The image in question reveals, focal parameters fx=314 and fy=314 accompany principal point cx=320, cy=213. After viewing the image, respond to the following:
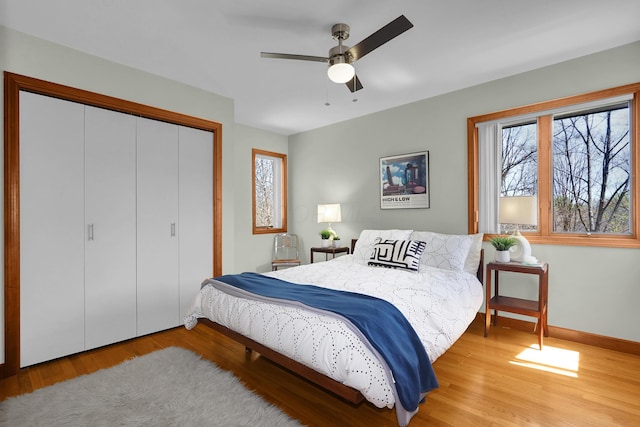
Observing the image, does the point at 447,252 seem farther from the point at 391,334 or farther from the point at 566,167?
the point at 391,334

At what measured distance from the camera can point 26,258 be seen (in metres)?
2.56

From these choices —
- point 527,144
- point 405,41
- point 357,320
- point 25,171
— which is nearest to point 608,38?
point 527,144

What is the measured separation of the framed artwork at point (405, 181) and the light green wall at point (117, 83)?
6.81 feet

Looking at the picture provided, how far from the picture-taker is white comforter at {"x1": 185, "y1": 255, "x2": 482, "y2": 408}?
1.63 metres

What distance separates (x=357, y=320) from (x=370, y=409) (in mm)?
715

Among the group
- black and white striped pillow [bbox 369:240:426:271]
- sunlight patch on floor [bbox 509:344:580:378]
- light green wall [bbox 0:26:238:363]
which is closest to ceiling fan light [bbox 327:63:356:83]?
black and white striped pillow [bbox 369:240:426:271]

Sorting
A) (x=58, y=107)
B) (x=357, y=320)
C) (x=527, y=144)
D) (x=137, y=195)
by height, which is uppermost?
(x=58, y=107)

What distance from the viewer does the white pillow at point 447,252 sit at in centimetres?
317

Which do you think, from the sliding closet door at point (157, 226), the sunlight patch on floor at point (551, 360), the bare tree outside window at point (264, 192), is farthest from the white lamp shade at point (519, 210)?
the bare tree outside window at point (264, 192)

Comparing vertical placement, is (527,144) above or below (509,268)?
above

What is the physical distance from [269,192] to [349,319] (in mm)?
4082

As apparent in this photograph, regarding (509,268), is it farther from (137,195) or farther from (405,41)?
(137,195)

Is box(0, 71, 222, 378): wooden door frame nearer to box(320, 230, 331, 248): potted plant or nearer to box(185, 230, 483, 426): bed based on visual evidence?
box(185, 230, 483, 426): bed

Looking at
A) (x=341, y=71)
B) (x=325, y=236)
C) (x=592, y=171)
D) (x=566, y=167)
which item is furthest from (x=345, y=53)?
(x=325, y=236)
